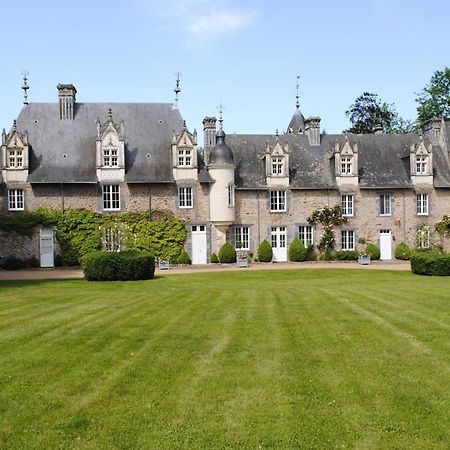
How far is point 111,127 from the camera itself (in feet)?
114

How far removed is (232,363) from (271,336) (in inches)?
79.5

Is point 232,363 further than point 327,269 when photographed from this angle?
No

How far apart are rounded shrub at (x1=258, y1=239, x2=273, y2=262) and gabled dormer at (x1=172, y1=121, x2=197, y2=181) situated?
5.53 m

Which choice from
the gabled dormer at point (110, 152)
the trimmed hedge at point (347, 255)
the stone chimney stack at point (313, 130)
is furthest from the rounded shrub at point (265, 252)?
the gabled dormer at point (110, 152)

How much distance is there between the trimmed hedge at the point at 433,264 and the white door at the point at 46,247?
19.4m

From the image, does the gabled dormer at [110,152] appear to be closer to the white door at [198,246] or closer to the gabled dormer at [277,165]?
the white door at [198,246]

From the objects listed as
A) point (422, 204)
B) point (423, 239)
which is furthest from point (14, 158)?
point (423, 239)

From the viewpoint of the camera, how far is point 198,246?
35312 millimetres

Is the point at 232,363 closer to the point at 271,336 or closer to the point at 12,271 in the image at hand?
the point at 271,336

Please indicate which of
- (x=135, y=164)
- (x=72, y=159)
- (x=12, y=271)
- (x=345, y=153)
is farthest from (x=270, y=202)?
(x=12, y=271)

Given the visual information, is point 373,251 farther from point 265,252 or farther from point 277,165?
point 277,165

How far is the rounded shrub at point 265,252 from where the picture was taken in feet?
116

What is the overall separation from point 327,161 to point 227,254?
943 cm

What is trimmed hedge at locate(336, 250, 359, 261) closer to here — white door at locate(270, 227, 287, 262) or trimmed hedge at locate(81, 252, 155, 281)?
white door at locate(270, 227, 287, 262)
